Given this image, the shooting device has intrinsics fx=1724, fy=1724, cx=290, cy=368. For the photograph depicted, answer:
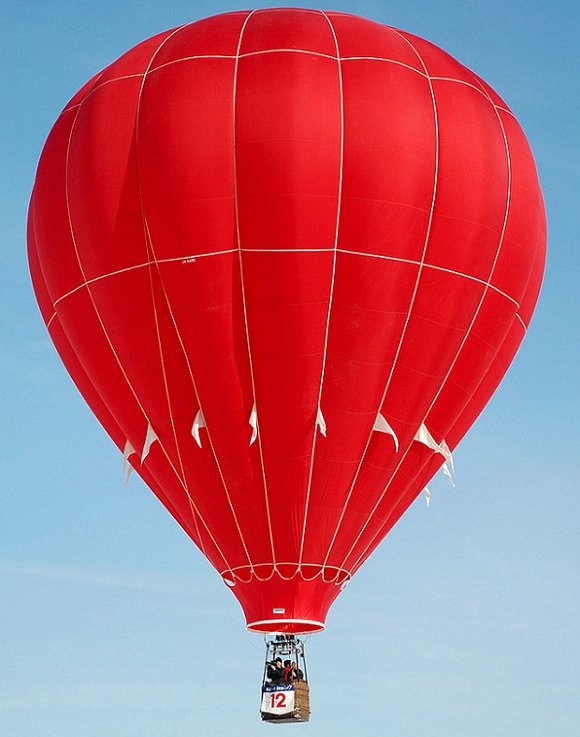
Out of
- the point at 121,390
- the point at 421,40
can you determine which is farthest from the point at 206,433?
the point at 421,40

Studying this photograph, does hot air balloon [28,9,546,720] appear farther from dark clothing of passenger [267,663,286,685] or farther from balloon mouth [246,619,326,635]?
dark clothing of passenger [267,663,286,685]

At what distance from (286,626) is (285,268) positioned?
4956 mm

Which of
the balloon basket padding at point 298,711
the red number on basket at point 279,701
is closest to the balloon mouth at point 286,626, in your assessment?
the balloon basket padding at point 298,711

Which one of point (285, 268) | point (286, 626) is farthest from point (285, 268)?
point (286, 626)

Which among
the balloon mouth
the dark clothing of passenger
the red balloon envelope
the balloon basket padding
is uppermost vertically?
the red balloon envelope

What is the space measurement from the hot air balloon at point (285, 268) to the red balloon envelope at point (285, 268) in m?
0.03

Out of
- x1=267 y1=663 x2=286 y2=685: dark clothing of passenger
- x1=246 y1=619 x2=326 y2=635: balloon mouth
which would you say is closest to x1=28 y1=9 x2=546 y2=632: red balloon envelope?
x1=246 y1=619 x2=326 y2=635: balloon mouth

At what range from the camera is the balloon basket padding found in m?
23.5

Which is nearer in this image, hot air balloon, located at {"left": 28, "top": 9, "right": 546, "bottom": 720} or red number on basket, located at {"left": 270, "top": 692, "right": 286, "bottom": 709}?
hot air balloon, located at {"left": 28, "top": 9, "right": 546, "bottom": 720}

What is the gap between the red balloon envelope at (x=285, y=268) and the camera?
74.3 feet

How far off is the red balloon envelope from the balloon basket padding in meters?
0.85

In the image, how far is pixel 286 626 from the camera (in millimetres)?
23656

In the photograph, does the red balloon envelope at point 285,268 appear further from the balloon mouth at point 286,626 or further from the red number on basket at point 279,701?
the red number on basket at point 279,701

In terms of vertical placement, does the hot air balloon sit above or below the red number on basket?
above
